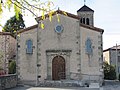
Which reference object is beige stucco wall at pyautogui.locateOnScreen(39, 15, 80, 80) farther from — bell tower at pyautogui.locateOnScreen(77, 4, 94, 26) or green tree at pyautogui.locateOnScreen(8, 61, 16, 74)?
bell tower at pyautogui.locateOnScreen(77, 4, 94, 26)

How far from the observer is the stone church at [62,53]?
26938 millimetres

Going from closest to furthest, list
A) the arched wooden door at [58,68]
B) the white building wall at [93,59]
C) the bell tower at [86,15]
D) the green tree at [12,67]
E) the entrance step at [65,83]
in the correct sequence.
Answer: the entrance step at [65,83] → the white building wall at [93,59] → the arched wooden door at [58,68] → the green tree at [12,67] → the bell tower at [86,15]

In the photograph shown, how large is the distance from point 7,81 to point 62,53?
6.33 m

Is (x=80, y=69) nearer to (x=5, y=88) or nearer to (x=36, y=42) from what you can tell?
(x=36, y=42)

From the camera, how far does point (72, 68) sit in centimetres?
2694

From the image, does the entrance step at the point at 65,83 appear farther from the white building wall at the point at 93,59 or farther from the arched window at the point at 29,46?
the arched window at the point at 29,46

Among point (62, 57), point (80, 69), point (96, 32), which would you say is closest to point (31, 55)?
point (62, 57)

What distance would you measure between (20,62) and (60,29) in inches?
206

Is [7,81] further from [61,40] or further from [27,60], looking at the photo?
[61,40]

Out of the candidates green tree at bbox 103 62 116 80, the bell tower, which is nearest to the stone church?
green tree at bbox 103 62 116 80

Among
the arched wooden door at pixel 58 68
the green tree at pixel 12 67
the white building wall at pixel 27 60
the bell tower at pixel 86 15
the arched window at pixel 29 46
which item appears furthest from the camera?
the bell tower at pixel 86 15

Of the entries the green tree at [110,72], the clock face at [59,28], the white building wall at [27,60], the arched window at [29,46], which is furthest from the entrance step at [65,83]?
the green tree at [110,72]

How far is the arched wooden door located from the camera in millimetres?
27383

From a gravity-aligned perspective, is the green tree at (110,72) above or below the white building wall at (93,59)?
below
